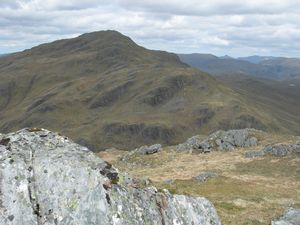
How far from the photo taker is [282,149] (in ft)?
237

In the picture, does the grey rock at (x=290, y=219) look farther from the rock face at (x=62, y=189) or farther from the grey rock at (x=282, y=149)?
the grey rock at (x=282, y=149)

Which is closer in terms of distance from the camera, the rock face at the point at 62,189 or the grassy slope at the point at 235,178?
the rock face at the point at 62,189

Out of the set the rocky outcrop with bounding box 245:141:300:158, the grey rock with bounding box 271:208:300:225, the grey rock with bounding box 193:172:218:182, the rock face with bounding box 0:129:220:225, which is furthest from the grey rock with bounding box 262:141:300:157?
the rock face with bounding box 0:129:220:225

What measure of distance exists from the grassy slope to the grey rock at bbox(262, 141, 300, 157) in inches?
90.2

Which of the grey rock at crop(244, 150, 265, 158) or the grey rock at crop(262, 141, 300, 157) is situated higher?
the grey rock at crop(262, 141, 300, 157)

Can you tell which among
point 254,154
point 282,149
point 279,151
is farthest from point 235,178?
point 282,149

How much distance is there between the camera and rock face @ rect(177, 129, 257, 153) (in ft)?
270

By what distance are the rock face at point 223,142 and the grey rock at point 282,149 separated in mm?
7665

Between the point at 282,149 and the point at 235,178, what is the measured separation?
59.1 feet

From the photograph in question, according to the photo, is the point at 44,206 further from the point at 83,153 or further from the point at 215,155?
the point at 215,155

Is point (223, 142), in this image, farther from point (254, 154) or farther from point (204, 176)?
point (204, 176)

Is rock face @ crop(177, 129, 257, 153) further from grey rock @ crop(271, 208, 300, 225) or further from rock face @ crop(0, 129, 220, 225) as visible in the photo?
rock face @ crop(0, 129, 220, 225)

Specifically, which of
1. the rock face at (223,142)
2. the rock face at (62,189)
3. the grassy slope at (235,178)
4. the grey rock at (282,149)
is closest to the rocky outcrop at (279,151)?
the grey rock at (282,149)

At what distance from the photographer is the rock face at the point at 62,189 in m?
15.1
